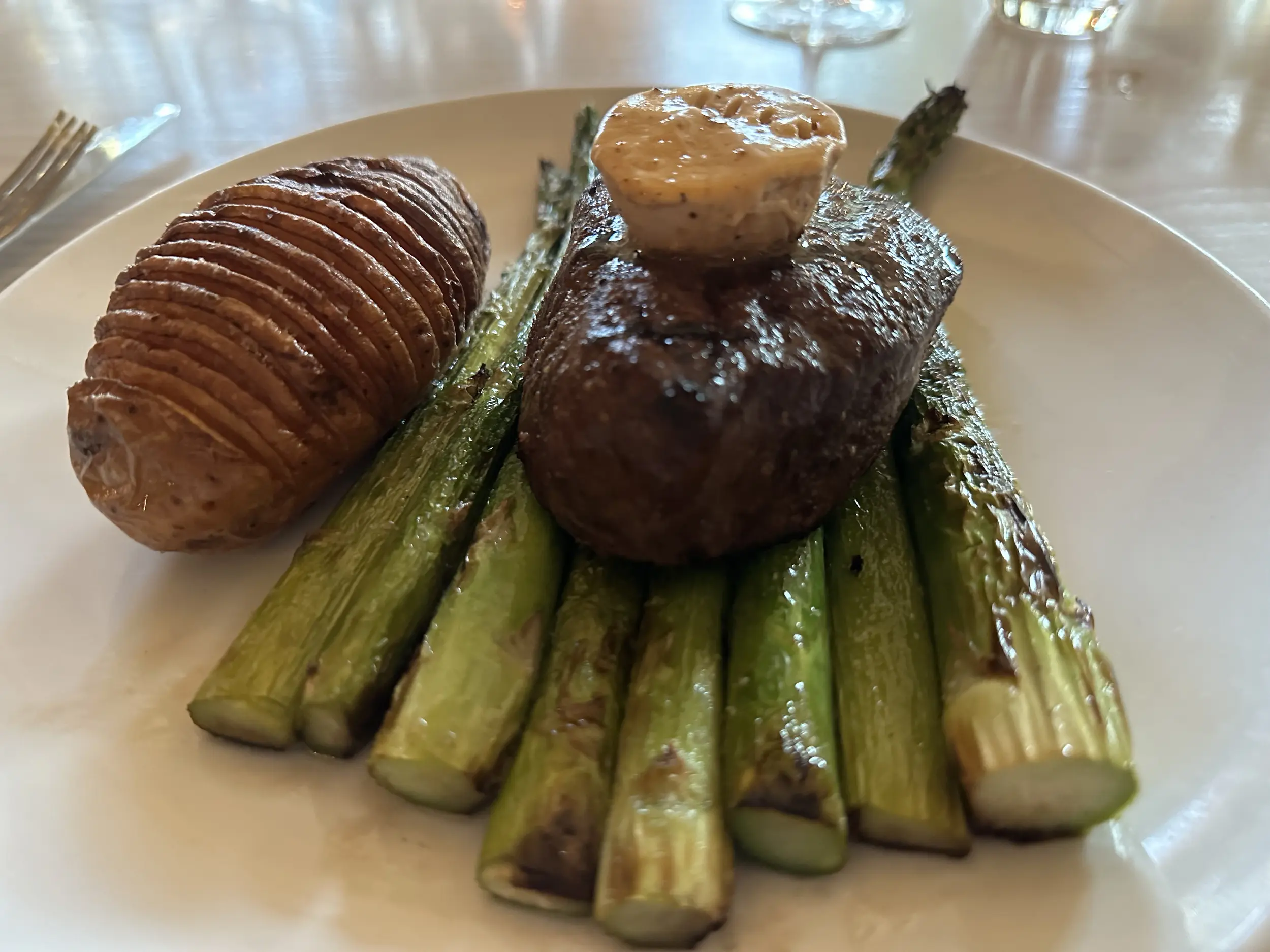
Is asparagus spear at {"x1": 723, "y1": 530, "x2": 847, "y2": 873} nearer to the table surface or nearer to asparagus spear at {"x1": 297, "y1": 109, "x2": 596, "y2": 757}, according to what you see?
asparagus spear at {"x1": 297, "y1": 109, "x2": 596, "y2": 757}

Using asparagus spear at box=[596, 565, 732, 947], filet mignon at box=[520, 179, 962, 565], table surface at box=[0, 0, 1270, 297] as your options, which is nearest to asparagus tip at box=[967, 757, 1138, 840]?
asparagus spear at box=[596, 565, 732, 947]

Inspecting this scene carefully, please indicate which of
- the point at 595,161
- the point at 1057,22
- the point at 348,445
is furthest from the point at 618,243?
the point at 1057,22

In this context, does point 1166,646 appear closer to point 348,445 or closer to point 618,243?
point 618,243

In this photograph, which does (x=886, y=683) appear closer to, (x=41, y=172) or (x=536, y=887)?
(x=536, y=887)

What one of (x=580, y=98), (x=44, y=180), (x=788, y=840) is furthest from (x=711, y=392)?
(x=44, y=180)

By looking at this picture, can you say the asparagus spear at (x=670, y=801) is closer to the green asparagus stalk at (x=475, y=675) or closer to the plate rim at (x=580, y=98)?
the green asparagus stalk at (x=475, y=675)
